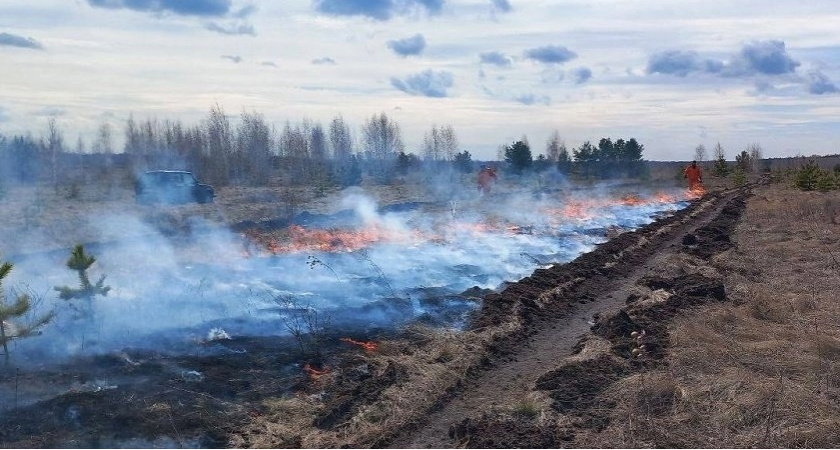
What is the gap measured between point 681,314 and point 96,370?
341 inches

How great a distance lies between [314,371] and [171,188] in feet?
74.0

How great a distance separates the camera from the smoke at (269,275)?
9.27m

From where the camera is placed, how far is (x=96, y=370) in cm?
770

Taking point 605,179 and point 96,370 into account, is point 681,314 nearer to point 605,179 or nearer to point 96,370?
point 96,370

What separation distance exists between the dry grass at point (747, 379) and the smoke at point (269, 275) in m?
3.70

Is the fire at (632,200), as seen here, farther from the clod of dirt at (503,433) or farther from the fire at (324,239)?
the clod of dirt at (503,433)

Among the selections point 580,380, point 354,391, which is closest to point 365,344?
point 354,391

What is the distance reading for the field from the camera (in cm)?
633

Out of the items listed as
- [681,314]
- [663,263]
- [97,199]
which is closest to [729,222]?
[663,263]

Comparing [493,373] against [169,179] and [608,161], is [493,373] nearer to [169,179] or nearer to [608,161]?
[169,179]

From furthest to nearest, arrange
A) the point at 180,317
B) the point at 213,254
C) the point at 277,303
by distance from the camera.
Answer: the point at 213,254, the point at 277,303, the point at 180,317

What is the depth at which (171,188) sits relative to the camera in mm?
28375

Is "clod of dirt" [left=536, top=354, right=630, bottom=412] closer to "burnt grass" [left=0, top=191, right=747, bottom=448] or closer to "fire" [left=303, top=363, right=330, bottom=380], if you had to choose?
"burnt grass" [left=0, top=191, right=747, bottom=448]

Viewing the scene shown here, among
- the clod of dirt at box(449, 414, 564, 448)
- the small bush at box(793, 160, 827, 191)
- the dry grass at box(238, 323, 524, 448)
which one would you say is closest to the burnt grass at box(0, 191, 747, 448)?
the clod of dirt at box(449, 414, 564, 448)
